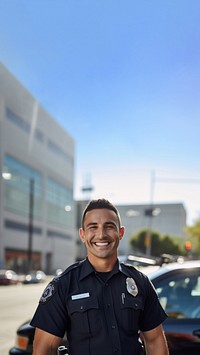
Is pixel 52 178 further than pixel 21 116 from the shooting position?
Yes

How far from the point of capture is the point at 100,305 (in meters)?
2.25

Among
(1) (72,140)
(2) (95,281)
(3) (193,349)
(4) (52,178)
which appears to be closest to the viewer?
(2) (95,281)

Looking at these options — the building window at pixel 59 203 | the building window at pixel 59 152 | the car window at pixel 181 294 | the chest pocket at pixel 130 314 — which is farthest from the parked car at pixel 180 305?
the building window at pixel 59 152

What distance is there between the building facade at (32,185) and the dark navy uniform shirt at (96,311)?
47.2 m

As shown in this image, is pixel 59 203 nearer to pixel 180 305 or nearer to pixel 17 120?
pixel 17 120

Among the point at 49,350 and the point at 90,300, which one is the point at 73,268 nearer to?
the point at 90,300

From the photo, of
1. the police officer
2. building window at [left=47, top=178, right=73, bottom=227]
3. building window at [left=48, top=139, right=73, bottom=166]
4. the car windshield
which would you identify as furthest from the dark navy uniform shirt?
building window at [left=48, top=139, right=73, bottom=166]

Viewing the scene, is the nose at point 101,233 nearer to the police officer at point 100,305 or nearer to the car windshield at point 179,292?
the police officer at point 100,305

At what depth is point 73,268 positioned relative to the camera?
2410 millimetres

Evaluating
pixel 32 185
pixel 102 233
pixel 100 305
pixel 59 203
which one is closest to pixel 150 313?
pixel 100 305

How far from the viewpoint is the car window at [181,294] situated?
13.6 feet

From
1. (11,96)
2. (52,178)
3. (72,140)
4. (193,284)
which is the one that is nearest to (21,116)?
(11,96)

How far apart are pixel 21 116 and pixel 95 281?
56556 mm

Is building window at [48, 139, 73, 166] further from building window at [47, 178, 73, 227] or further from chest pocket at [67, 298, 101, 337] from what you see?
chest pocket at [67, 298, 101, 337]
